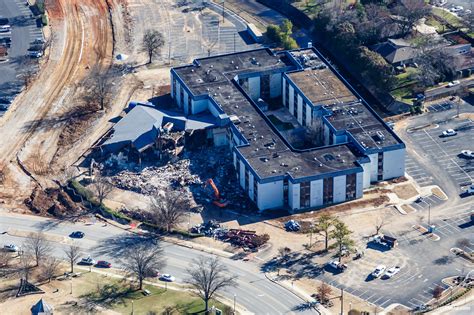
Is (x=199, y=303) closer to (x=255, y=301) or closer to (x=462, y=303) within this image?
(x=255, y=301)

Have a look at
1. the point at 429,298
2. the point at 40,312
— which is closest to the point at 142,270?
the point at 40,312

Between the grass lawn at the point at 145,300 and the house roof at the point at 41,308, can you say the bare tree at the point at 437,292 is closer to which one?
the grass lawn at the point at 145,300

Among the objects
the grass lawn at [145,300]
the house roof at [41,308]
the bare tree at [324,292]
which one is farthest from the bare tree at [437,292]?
the house roof at [41,308]

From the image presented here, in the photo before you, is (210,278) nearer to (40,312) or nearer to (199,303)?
(199,303)

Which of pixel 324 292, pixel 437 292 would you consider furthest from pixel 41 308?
pixel 437 292

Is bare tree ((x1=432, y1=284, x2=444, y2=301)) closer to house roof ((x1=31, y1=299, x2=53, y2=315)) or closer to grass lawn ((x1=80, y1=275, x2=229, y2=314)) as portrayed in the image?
grass lawn ((x1=80, y1=275, x2=229, y2=314))

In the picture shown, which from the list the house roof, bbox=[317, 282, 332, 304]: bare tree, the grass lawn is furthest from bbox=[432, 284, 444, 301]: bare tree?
the house roof

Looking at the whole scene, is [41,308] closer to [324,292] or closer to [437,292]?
[324,292]
